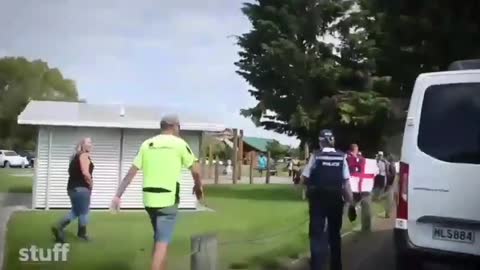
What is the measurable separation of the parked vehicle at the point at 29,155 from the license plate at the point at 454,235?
334cm

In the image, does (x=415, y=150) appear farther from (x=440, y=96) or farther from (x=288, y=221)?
(x=288, y=221)

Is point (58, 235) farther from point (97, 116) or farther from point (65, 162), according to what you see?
point (97, 116)

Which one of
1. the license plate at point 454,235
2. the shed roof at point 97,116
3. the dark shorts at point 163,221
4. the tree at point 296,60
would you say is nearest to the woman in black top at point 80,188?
the shed roof at point 97,116

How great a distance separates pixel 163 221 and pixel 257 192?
8.20 ft

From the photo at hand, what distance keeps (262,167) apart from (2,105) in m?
3.18

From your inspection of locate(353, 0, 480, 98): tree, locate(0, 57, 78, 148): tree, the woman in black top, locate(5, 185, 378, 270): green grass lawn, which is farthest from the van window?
locate(353, 0, 480, 98): tree

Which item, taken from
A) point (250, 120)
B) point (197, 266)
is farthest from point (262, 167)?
point (197, 266)

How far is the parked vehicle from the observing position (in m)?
6.48

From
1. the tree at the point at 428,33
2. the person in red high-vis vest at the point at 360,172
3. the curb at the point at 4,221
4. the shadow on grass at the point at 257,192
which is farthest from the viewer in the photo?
the tree at the point at 428,33

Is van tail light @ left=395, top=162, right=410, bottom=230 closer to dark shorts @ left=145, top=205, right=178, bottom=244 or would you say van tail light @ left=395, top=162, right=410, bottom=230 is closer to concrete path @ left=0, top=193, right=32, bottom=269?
dark shorts @ left=145, top=205, right=178, bottom=244

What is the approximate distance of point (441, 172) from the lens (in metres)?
6.19

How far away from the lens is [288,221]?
9.75m

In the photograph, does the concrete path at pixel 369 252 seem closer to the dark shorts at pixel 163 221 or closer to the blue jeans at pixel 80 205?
the dark shorts at pixel 163 221

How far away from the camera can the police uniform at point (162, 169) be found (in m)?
6.52
